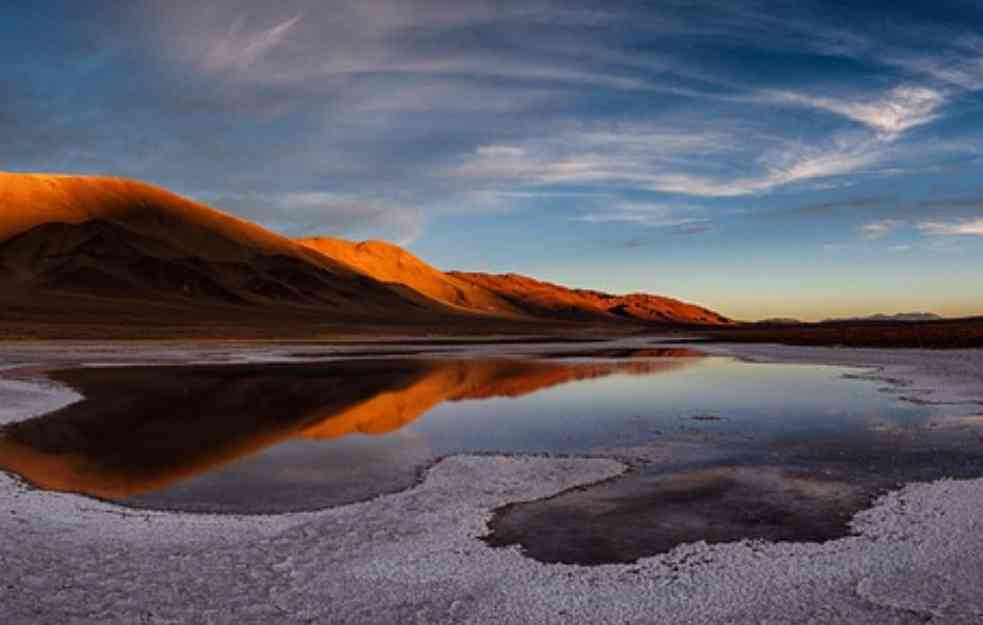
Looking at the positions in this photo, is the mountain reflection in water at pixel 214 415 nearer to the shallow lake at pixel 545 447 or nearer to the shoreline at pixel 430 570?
the shallow lake at pixel 545 447

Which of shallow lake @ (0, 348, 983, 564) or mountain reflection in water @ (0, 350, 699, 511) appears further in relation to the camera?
mountain reflection in water @ (0, 350, 699, 511)

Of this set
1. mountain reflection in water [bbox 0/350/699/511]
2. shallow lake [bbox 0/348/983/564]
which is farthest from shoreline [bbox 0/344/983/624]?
mountain reflection in water [bbox 0/350/699/511]

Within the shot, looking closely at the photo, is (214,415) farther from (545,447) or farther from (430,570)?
(430,570)

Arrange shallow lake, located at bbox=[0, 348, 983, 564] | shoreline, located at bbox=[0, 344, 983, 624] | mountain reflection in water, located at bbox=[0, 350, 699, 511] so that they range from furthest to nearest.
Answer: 1. mountain reflection in water, located at bbox=[0, 350, 699, 511]
2. shallow lake, located at bbox=[0, 348, 983, 564]
3. shoreline, located at bbox=[0, 344, 983, 624]

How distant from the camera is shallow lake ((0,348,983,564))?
10844 millimetres

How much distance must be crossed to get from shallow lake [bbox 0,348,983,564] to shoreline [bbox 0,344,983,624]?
0.63 m

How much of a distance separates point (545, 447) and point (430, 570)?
8101mm

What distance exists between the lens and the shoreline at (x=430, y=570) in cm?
732

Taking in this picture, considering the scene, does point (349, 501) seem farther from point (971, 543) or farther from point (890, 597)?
point (971, 543)

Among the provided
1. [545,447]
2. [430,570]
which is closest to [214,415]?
[545,447]

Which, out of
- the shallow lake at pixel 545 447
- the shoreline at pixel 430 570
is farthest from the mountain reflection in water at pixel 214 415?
the shoreline at pixel 430 570

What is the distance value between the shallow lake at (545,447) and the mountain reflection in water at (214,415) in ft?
0.28

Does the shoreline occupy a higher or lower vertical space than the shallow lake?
lower

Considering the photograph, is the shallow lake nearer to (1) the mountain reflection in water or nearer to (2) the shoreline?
(1) the mountain reflection in water
